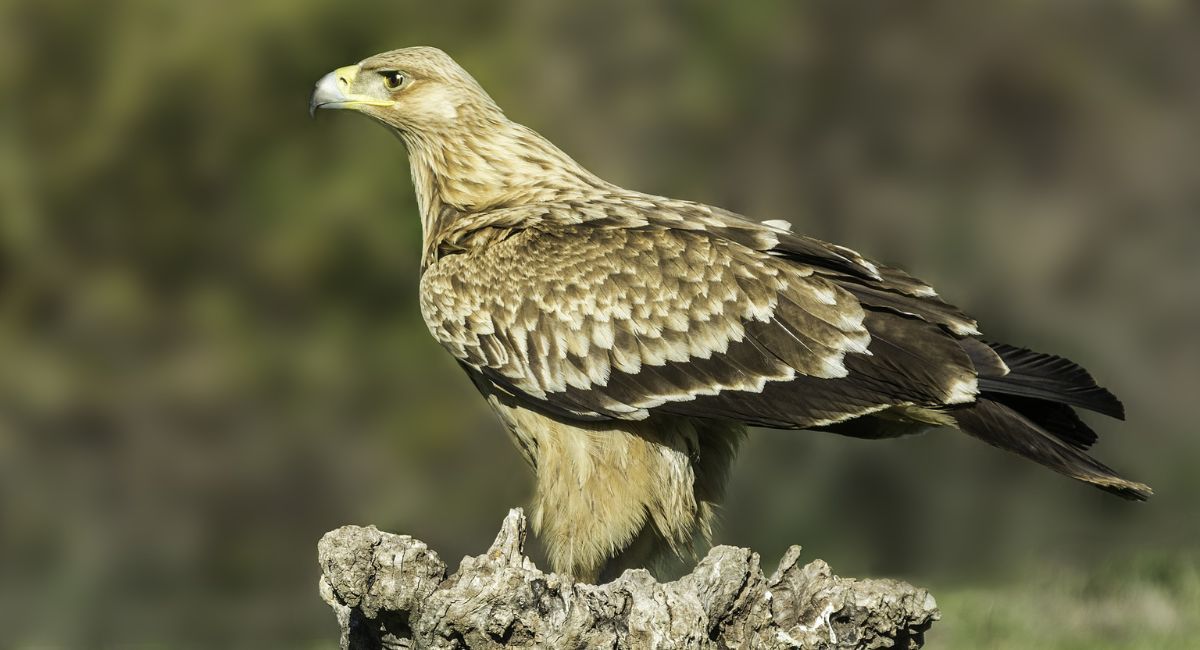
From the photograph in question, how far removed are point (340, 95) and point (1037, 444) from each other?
274 centimetres

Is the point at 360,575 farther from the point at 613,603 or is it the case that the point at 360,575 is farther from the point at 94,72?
the point at 94,72

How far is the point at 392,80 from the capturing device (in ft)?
17.3

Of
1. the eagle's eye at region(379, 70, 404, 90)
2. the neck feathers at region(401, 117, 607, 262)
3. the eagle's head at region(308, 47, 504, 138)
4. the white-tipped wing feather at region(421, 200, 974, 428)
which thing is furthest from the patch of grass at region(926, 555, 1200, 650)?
the eagle's eye at region(379, 70, 404, 90)

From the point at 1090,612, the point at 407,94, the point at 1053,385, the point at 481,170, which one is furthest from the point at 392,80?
Result: the point at 1090,612

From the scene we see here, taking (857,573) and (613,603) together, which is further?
(857,573)

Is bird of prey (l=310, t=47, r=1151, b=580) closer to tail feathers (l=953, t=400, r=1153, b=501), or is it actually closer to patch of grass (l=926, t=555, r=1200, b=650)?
tail feathers (l=953, t=400, r=1153, b=501)

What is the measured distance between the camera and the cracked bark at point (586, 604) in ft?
11.2

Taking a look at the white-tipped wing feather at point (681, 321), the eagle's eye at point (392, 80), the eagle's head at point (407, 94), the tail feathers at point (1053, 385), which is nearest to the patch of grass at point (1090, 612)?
the tail feathers at point (1053, 385)

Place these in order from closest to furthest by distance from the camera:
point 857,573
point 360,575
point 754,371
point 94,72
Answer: point 360,575 < point 754,371 < point 857,573 < point 94,72

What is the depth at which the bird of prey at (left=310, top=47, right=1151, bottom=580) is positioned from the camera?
424 cm

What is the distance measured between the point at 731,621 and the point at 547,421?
1.09 metres

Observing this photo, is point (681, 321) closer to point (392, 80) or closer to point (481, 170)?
point (481, 170)

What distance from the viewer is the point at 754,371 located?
4426mm

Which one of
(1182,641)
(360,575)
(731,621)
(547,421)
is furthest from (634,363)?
(1182,641)
